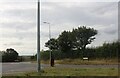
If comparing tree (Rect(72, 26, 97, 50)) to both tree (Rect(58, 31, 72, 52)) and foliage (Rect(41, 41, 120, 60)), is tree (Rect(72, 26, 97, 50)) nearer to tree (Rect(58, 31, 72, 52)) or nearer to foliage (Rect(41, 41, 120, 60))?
tree (Rect(58, 31, 72, 52))

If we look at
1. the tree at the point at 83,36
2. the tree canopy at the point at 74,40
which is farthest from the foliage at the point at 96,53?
the tree at the point at 83,36

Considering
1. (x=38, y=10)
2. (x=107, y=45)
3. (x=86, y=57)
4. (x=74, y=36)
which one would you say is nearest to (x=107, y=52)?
(x=107, y=45)

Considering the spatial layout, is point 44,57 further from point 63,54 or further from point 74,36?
point 74,36

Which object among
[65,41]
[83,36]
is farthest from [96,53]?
[83,36]

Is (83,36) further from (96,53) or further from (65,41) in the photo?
(96,53)

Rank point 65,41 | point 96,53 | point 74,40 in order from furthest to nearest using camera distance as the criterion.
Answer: point 74,40, point 65,41, point 96,53

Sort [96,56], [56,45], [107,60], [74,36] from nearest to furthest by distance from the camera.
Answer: [107,60] → [96,56] → [56,45] → [74,36]

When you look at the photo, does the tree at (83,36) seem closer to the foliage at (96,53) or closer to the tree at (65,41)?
the tree at (65,41)

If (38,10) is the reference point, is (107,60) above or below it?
below

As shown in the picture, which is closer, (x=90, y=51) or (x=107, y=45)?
(x=107, y=45)

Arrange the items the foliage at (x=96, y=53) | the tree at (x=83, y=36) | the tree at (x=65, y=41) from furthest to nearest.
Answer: the tree at (x=83, y=36) → the tree at (x=65, y=41) → the foliage at (x=96, y=53)

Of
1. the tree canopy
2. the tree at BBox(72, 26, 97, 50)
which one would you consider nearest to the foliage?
the tree canopy

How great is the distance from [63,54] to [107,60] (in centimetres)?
1728

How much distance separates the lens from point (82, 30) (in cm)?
9000
